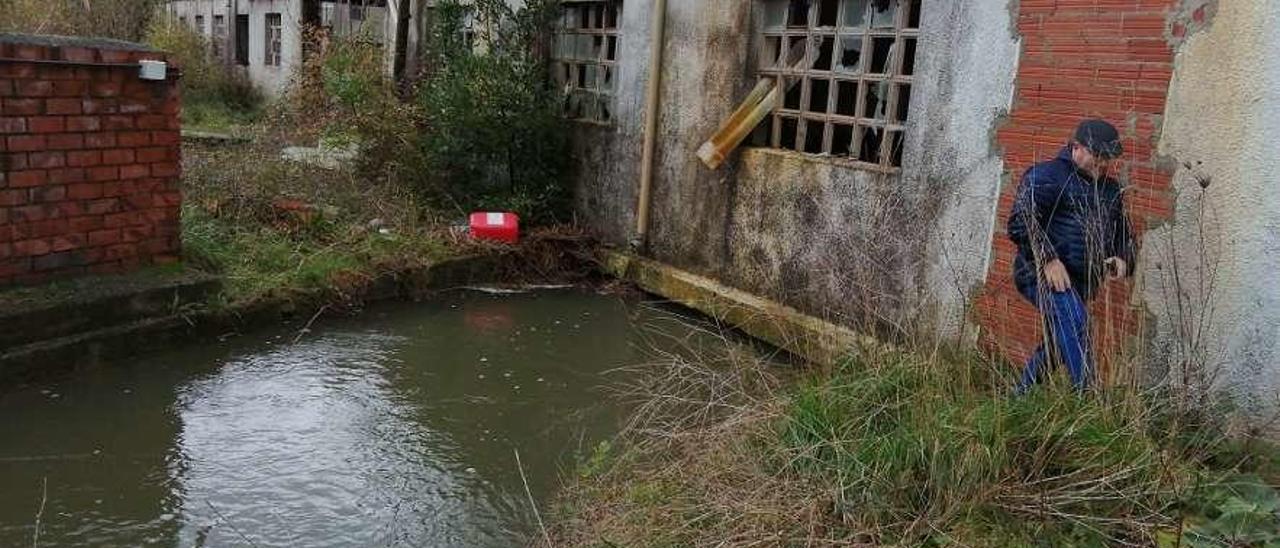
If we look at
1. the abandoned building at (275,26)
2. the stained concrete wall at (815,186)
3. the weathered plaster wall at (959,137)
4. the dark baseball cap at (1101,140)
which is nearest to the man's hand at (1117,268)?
the dark baseball cap at (1101,140)

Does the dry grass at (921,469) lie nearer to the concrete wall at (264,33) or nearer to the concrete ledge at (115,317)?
the concrete ledge at (115,317)

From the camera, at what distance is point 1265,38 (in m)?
3.76

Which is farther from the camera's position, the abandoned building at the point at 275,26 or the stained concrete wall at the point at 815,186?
the abandoned building at the point at 275,26

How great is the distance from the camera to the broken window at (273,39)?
17.0 metres

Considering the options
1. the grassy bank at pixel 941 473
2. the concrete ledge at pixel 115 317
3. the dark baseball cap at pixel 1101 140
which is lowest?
the concrete ledge at pixel 115 317

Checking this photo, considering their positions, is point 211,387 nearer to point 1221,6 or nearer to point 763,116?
point 763,116

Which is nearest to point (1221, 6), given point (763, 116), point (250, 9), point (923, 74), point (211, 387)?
point (923, 74)

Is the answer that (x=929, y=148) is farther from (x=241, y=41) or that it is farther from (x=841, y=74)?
(x=241, y=41)

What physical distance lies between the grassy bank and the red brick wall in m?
3.22

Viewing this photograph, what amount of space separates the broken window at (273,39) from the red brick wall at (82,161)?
12454 millimetres

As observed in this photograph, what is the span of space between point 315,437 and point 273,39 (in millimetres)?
14647

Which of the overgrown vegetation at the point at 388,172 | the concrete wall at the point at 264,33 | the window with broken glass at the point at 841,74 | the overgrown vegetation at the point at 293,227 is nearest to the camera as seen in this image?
the window with broken glass at the point at 841,74

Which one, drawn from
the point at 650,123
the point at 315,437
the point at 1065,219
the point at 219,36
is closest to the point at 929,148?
the point at 1065,219

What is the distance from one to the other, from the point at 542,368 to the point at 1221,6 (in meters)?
3.81
